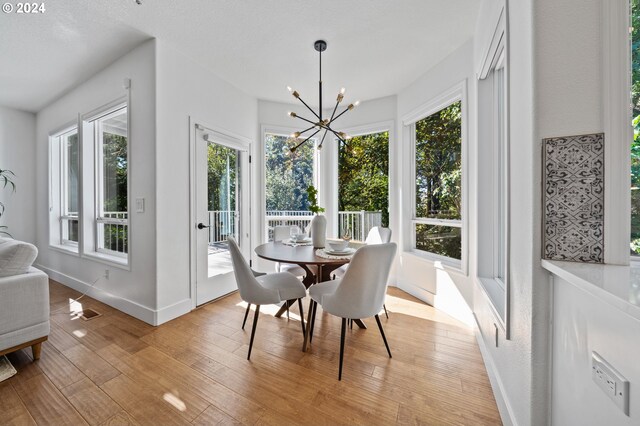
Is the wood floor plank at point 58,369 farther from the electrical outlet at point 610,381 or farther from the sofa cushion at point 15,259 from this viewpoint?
the electrical outlet at point 610,381

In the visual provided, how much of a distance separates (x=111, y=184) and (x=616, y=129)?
173 inches

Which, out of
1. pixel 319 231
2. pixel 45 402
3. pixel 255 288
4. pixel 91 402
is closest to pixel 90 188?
pixel 45 402

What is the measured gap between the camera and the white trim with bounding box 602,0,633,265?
34.5 inches

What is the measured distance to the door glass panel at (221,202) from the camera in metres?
3.11

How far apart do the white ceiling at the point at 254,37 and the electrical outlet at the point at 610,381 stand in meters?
2.44

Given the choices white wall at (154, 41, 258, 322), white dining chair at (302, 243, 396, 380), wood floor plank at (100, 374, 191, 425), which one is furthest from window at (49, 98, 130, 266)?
white dining chair at (302, 243, 396, 380)

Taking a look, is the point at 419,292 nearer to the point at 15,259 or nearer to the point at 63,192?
the point at 15,259

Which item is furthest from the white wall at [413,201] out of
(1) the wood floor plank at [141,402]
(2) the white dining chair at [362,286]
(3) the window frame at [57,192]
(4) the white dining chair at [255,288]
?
(3) the window frame at [57,192]

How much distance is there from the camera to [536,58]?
984mm

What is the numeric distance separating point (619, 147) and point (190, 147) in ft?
10.4

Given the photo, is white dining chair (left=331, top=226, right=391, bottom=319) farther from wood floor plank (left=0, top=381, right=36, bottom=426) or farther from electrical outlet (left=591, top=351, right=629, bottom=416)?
wood floor plank (left=0, top=381, right=36, bottom=426)

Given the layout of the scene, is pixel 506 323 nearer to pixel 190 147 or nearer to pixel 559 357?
pixel 559 357

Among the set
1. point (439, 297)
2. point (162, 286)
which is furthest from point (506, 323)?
point (162, 286)

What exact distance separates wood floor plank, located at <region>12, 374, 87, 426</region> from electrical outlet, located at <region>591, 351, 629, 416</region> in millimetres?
2196
